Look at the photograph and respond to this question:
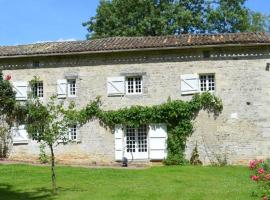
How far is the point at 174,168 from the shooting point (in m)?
18.9

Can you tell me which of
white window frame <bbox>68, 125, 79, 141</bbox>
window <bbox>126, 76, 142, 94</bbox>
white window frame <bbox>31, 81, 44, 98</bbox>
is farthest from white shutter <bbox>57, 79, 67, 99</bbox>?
window <bbox>126, 76, 142, 94</bbox>

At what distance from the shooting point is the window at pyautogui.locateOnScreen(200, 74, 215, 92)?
20922 mm

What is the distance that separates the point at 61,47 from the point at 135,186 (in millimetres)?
10931

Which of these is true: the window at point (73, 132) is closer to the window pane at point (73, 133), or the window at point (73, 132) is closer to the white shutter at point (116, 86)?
the window pane at point (73, 133)

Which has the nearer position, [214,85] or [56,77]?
[214,85]

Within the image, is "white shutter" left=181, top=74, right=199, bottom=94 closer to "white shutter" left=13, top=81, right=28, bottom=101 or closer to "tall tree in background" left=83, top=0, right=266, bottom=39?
"white shutter" left=13, top=81, right=28, bottom=101

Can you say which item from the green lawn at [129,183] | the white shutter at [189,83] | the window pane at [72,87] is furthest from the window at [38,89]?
the white shutter at [189,83]

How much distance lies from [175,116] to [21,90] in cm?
752

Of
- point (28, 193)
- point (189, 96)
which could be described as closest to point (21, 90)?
point (189, 96)

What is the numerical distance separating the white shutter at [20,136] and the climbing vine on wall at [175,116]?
3.40 m

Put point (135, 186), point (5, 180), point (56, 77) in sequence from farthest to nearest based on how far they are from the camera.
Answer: point (56, 77) → point (5, 180) → point (135, 186)

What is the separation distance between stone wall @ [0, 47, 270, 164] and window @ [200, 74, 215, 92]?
273mm

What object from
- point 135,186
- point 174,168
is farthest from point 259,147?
point 135,186

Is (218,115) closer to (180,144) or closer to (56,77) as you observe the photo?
(180,144)
